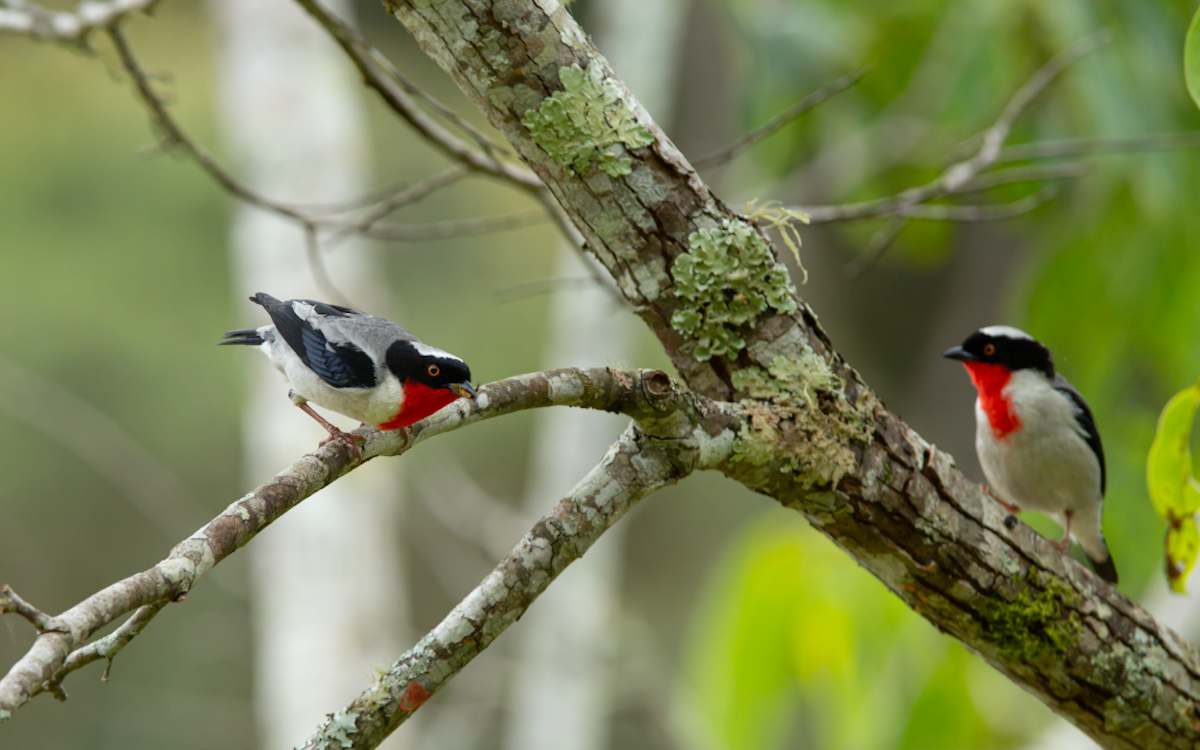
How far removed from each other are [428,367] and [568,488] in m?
5.09

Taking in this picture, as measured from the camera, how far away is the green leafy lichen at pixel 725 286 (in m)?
2.11

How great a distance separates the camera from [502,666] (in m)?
9.17

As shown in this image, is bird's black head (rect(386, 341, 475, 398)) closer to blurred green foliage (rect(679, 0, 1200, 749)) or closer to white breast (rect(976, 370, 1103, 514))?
white breast (rect(976, 370, 1103, 514))

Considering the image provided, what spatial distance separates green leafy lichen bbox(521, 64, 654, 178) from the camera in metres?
1.97

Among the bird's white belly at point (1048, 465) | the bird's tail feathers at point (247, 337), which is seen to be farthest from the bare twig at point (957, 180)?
the bird's tail feathers at point (247, 337)

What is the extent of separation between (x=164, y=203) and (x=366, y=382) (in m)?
11.2

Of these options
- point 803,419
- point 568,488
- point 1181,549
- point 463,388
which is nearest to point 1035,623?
point 1181,549

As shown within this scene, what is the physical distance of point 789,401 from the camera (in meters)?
2.17

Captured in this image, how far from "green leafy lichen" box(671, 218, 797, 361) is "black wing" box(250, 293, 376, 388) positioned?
729 millimetres

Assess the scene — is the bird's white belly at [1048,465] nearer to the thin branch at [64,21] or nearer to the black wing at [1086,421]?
the black wing at [1086,421]

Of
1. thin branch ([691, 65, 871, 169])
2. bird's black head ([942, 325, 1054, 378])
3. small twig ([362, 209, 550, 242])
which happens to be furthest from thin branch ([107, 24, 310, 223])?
bird's black head ([942, 325, 1054, 378])

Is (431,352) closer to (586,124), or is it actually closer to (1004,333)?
(586,124)

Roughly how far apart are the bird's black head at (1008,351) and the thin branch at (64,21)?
9.94 feet

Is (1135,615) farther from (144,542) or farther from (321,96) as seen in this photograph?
(144,542)
